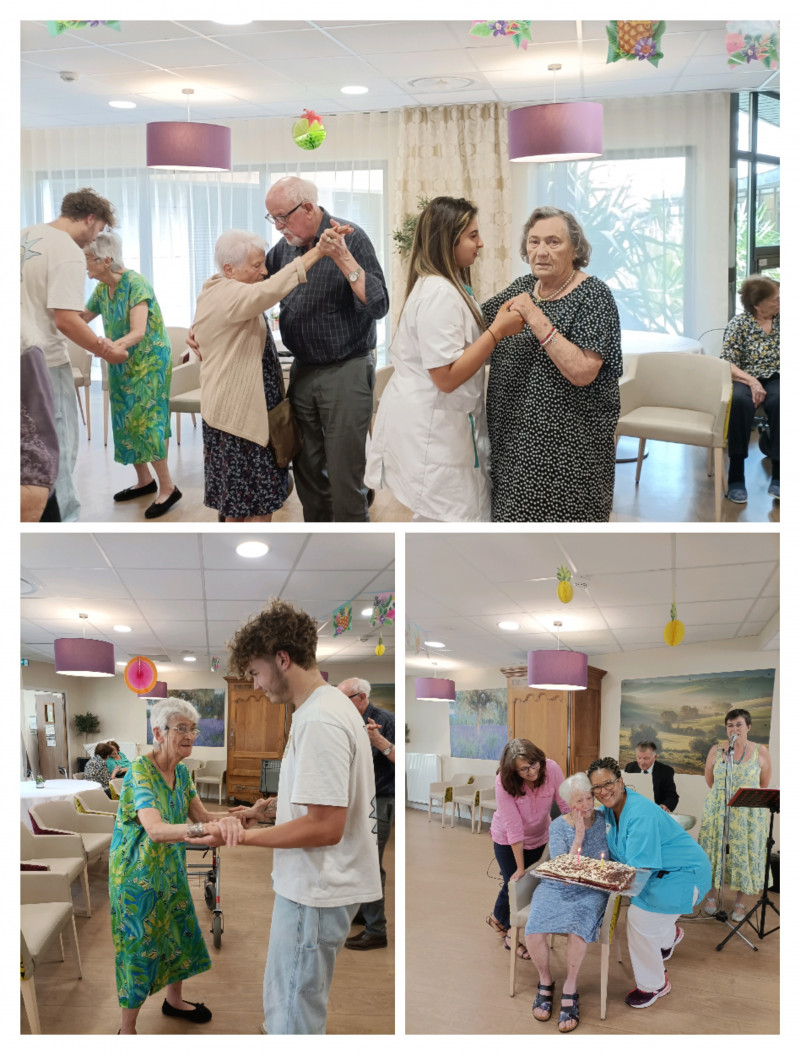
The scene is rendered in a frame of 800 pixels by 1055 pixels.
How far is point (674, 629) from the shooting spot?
2.62m

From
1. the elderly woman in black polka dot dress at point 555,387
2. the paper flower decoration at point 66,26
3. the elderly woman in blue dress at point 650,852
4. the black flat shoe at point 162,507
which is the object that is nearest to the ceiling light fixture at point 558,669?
the elderly woman in blue dress at point 650,852

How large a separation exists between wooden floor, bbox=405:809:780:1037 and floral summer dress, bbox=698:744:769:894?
0.43 feet

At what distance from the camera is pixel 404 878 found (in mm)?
2578

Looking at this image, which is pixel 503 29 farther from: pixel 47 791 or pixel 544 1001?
pixel 544 1001

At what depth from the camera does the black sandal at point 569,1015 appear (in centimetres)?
252

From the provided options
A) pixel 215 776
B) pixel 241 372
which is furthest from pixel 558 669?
pixel 241 372

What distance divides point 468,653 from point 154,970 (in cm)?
123

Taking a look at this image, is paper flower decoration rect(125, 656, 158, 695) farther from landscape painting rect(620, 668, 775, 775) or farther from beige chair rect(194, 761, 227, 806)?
landscape painting rect(620, 668, 775, 775)

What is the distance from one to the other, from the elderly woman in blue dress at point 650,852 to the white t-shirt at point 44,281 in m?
2.00

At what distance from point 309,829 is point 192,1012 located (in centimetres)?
63

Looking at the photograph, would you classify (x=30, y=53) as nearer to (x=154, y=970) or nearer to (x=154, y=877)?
(x=154, y=877)

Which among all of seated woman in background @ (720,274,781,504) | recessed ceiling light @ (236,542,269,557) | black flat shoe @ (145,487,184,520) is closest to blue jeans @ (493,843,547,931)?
recessed ceiling light @ (236,542,269,557)

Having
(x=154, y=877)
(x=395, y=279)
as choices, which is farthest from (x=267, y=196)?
(x=395, y=279)

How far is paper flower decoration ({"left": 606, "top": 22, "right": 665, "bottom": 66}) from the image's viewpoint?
2586 mm
